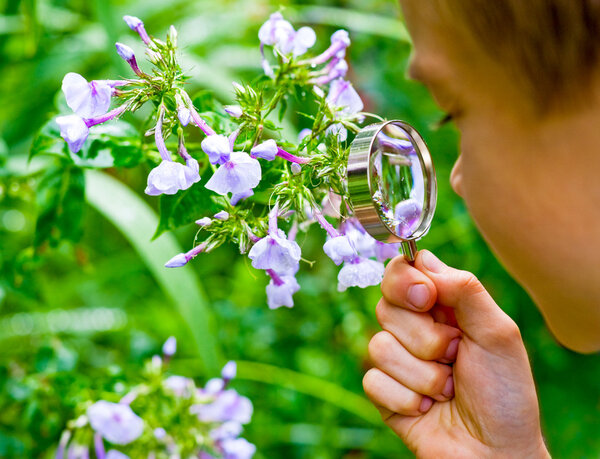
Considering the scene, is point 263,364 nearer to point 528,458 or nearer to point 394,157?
point 528,458

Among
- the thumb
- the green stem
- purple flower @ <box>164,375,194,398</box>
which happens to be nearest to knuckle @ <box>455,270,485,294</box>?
the thumb

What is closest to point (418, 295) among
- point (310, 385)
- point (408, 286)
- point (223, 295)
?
point (408, 286)

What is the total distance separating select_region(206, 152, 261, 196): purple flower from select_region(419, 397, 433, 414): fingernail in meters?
0.35

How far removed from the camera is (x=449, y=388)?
70 centimetres

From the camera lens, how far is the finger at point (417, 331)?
636mm

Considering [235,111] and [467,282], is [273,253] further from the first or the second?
[467,282]

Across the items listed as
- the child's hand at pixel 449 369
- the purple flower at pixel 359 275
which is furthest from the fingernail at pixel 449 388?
the purple flower at pixel 359 275

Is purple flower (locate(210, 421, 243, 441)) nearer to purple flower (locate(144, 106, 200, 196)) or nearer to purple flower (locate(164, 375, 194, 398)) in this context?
purple flower (locate(164, 375, 194, 398))

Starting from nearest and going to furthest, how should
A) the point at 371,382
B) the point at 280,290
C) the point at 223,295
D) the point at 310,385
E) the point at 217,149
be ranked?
the point at 217,149, the point at 280,290, the point at 371,382, the point at 310,385, the point at 223,295

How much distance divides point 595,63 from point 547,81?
0.04m

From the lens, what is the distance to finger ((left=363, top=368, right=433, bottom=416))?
2.17 feet

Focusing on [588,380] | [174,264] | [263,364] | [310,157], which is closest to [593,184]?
[310,157]

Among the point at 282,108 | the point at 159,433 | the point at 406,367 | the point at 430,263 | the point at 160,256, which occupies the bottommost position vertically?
the point at 160,256

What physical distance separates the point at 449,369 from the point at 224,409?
0.25 meters
